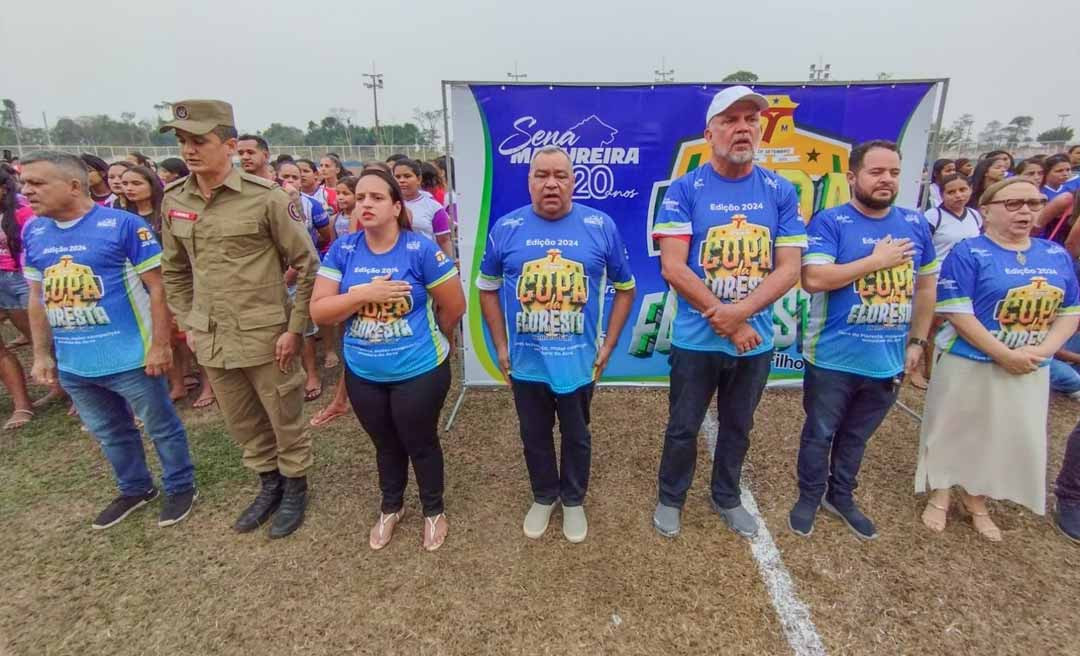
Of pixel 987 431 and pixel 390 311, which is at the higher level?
pixel 390 311

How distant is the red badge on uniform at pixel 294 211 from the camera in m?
2.80

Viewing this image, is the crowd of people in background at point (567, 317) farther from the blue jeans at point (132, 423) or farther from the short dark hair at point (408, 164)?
the short dark hair at point (408, 164)

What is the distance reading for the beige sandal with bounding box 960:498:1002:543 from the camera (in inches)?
116

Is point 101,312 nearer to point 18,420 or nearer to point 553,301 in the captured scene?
point 553,301

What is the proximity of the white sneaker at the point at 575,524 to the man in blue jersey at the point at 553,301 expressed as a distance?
1cm

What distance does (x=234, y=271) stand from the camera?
8.89 feet

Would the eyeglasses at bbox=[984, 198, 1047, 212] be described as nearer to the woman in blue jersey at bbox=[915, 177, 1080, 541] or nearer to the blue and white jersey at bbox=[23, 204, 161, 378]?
the woman in blue jersey at bbox=[915, 177, 1080, 541]

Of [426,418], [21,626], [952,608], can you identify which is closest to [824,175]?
[952,608]

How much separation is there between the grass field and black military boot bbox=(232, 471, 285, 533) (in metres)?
0.09

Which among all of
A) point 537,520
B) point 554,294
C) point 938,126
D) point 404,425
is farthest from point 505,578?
point 938,126

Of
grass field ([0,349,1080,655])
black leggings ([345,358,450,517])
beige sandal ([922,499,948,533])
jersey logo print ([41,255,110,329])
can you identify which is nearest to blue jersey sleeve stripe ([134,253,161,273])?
jersey logo print ([41,255,110,329])

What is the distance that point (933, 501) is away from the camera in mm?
3117

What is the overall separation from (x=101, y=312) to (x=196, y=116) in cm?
124

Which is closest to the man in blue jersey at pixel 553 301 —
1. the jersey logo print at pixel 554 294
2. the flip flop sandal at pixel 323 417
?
the jersey logo print at pixel 554 294
